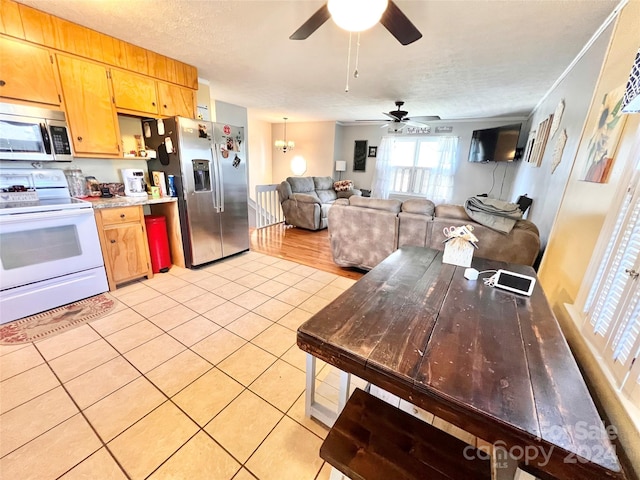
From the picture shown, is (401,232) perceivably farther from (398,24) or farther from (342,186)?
(342,186)

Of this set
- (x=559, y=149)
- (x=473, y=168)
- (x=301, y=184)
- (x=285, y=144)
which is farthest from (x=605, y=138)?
(x=285, y=144)

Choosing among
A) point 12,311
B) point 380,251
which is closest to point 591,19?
point 380,251

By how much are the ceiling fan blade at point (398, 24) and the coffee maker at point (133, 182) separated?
9.32ft

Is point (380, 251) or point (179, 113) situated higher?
point (179, 113)

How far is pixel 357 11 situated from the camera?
4.23 feet

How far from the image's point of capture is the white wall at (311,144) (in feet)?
22.8

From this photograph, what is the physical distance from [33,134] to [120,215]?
86 cm

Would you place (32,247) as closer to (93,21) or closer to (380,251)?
(93,21)

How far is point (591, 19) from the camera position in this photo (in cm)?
185

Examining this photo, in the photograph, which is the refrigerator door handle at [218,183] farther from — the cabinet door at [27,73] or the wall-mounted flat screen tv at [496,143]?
the wall-mounted flat screen tv at [496,143]

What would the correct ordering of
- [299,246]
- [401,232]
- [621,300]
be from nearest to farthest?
1. [621,300]
2. [401,232]
3. [299,246]

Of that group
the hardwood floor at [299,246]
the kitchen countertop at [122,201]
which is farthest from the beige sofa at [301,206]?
the kitchen countertop at [122,201]

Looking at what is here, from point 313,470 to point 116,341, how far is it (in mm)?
1708

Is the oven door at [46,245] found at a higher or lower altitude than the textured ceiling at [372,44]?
lower
